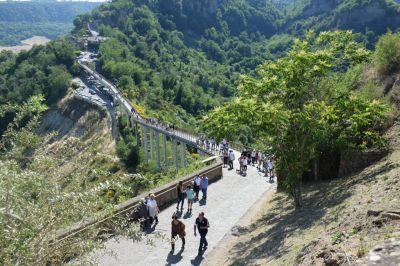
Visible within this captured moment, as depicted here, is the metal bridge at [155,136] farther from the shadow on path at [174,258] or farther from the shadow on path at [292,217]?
the shadow on path at [174,258]

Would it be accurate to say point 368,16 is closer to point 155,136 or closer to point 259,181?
point 155,136

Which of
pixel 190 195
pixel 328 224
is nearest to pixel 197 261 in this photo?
pixel 328 224

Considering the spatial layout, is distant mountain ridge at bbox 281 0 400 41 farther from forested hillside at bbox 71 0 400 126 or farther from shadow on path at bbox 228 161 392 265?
shadow on path at bbox 228 161 392 265

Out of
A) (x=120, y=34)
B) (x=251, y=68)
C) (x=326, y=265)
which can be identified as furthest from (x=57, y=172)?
(x=251, y=68)

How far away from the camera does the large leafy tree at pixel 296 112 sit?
47.5ft

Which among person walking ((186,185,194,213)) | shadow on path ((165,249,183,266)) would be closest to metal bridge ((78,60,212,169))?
person walking ((186,185,194,213))

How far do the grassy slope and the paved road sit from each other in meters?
0.84

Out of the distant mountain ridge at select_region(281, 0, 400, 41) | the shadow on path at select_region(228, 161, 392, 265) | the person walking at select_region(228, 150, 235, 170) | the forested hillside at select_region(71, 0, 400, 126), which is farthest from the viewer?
the distant mountain ridge at select_region(281, 0, 400, 41)

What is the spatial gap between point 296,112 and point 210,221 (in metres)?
4.70

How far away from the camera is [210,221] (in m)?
16.8

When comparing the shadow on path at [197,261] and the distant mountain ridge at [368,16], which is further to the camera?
the distant mountain ridge at [368,16]

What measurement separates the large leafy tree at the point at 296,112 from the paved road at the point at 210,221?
284cm

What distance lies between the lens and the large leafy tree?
571 inches

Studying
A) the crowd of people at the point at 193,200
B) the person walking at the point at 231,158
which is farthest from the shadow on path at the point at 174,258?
the person walking at the point at 231,158
